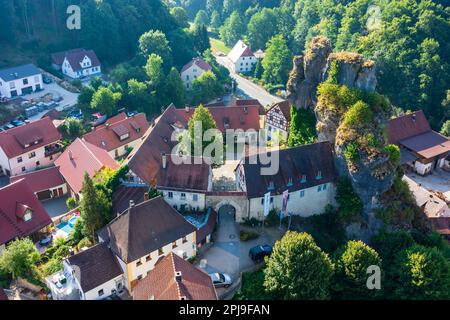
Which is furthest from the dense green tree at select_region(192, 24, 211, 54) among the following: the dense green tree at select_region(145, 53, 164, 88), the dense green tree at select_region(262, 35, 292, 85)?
the dense green tree at select_region(145, 53, 164, 88)

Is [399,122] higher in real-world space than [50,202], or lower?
higher

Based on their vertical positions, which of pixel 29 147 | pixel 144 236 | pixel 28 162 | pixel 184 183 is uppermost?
pixel 184 183

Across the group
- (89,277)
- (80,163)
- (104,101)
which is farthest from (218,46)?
(89,277)

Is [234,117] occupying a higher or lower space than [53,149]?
higher

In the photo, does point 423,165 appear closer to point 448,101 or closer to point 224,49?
point 448,101

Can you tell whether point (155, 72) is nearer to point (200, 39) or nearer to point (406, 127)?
point (200, 39)

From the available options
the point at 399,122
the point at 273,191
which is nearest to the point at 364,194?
the point at 273,191
